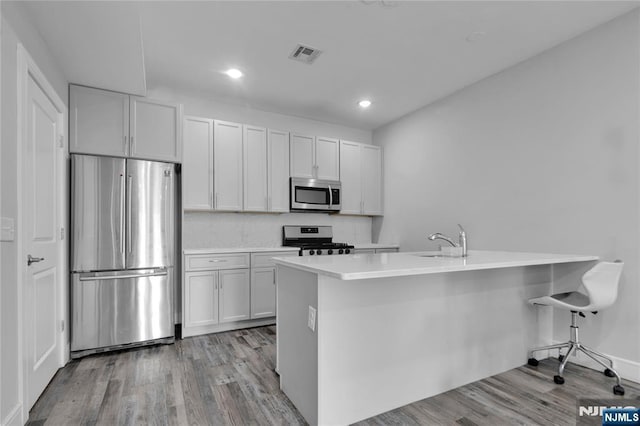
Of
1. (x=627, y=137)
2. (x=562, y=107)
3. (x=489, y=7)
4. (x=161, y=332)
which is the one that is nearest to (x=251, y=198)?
(x=161, y=332)

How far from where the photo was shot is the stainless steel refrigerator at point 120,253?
9.59ft

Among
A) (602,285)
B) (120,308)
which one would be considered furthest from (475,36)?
(120,308)

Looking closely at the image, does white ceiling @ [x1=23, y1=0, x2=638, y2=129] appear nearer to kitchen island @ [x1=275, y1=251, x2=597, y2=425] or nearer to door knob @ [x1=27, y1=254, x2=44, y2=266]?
door knob @ [x1=27, y1=254, x2=44, y2=266]

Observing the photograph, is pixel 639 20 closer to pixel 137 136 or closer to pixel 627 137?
Answer: pixel 627 137

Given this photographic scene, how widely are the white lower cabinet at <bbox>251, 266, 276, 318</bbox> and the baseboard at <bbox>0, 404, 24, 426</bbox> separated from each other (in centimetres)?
216

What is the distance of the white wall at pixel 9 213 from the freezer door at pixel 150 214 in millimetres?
1290

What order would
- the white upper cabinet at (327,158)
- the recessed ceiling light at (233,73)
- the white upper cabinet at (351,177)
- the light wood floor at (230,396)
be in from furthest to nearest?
the white upper cabinet at (351,177) → the white upper cabinet at (327,158) → the recessed ceiling light at (233,73) → the light wood floor at (230,396)

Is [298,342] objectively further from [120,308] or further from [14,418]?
[120,308]

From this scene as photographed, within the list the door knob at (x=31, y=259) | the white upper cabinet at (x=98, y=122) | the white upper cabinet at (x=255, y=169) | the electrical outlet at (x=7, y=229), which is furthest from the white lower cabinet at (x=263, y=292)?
the electrical outlet at (x=7, y=229)

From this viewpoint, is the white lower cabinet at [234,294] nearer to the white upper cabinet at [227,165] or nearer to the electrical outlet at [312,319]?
the white upper cabinet at [227,165]

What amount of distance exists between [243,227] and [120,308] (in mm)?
1712

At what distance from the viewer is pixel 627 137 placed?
249cm

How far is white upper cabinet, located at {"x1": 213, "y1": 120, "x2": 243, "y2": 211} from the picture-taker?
3.96 meters

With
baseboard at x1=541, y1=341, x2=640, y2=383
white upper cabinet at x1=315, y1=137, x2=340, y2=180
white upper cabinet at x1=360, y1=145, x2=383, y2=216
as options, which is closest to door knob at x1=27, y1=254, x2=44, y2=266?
white upper cabinet at x1=315, y1=137, x2=340, y2=180
